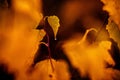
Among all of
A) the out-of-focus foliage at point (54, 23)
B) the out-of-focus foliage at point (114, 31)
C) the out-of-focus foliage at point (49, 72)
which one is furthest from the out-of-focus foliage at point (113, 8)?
the out-of-focus foliage at point (49, 72)

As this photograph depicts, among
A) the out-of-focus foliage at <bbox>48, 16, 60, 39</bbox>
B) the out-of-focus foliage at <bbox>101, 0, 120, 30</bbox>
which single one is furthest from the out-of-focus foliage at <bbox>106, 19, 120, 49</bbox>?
the out-of-focus foliage at <bbox>48, 16, 60, 39</bbox>

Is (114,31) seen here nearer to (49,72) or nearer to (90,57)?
(90,57)

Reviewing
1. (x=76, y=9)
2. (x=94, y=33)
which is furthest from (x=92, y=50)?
(x=76, y=9)

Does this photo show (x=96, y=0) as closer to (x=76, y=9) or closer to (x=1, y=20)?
(x=76, y=9)

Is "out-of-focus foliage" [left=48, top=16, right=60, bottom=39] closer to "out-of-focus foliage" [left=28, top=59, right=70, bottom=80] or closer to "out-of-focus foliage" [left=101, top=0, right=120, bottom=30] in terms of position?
"out-of-focus foliage" [left=28, top=59, right=70, bottom=80]

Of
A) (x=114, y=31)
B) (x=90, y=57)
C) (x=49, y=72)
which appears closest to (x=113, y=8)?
(x=114, y=31)

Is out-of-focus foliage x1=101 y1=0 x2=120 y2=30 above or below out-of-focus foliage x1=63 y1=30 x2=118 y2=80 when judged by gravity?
above

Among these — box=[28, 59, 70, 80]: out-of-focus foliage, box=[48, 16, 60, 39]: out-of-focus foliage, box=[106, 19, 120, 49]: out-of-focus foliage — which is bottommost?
box=[28, 59, 70, 80]: out-of-focus foliage
